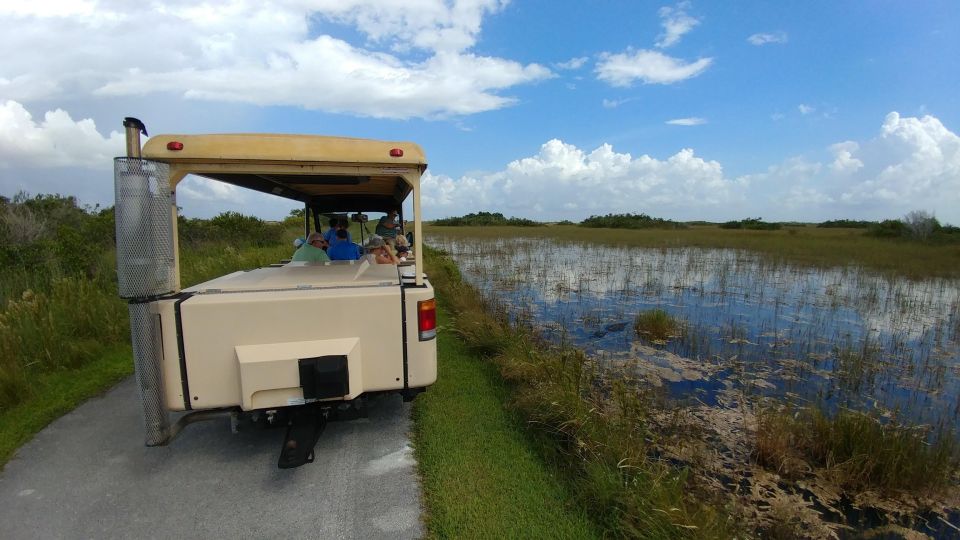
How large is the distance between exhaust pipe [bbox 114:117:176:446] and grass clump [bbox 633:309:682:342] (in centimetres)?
711

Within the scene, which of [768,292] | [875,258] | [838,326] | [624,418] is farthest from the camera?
[875,258]

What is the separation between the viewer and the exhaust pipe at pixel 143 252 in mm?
3086

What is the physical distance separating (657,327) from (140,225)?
24.8ft

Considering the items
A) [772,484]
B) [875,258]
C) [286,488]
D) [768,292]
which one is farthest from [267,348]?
[875,258]

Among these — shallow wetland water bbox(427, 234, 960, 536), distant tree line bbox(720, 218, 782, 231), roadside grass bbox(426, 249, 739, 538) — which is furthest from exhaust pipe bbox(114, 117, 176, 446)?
distant tree line bbox(720, 218, 782, 231)

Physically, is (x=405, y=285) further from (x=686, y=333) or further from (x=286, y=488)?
(x=686, y=333)

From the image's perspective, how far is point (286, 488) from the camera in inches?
128

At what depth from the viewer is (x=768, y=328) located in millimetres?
8727

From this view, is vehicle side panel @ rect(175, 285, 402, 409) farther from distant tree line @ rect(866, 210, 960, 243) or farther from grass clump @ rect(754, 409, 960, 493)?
distant tree line @ rect(866, 210, 960, 243)

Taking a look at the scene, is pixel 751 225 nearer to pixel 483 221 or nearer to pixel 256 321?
pixel 483 221

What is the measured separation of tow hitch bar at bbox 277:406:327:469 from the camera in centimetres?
A: 326

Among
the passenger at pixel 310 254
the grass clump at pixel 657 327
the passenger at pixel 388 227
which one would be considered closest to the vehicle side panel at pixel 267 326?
the passenger at pixel 310 254

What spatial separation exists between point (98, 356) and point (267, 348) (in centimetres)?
421

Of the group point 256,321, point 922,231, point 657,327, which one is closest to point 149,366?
point 256,321
